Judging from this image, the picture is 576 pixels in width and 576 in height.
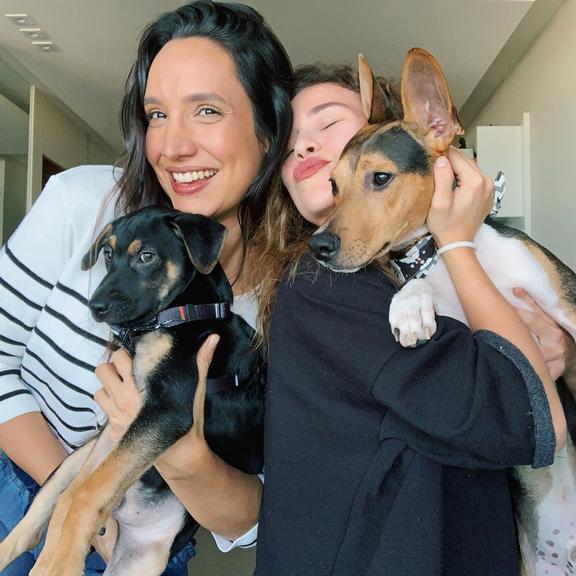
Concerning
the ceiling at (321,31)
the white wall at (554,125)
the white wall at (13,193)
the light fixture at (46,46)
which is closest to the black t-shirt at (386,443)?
the white wall at (554,125)

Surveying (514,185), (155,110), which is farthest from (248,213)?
(514,185)

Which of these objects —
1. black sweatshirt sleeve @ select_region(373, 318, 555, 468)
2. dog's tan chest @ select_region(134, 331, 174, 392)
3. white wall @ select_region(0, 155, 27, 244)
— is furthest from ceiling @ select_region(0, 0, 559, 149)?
black sweatshirt sleeve @ select_region(373, 318, 555, 468)

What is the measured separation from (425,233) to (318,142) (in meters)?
0.45

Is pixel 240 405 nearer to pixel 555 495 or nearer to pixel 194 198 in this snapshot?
pixel 194 198

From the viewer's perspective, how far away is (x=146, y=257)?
1690 mm

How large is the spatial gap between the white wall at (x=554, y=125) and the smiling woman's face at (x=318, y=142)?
3310mm

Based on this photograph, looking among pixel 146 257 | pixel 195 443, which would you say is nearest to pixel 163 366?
pixel 195 443

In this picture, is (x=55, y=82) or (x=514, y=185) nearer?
(x=514, y=185)

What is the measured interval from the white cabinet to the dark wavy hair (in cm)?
417

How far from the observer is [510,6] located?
486 centimetres

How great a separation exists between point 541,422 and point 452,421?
0.18 meters

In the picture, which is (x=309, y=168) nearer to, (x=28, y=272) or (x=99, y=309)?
(x=99, y=309)

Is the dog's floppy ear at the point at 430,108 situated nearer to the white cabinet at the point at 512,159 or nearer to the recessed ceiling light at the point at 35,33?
the white cabinet at the point at 512,159

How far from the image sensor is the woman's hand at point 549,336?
5.12 ft
